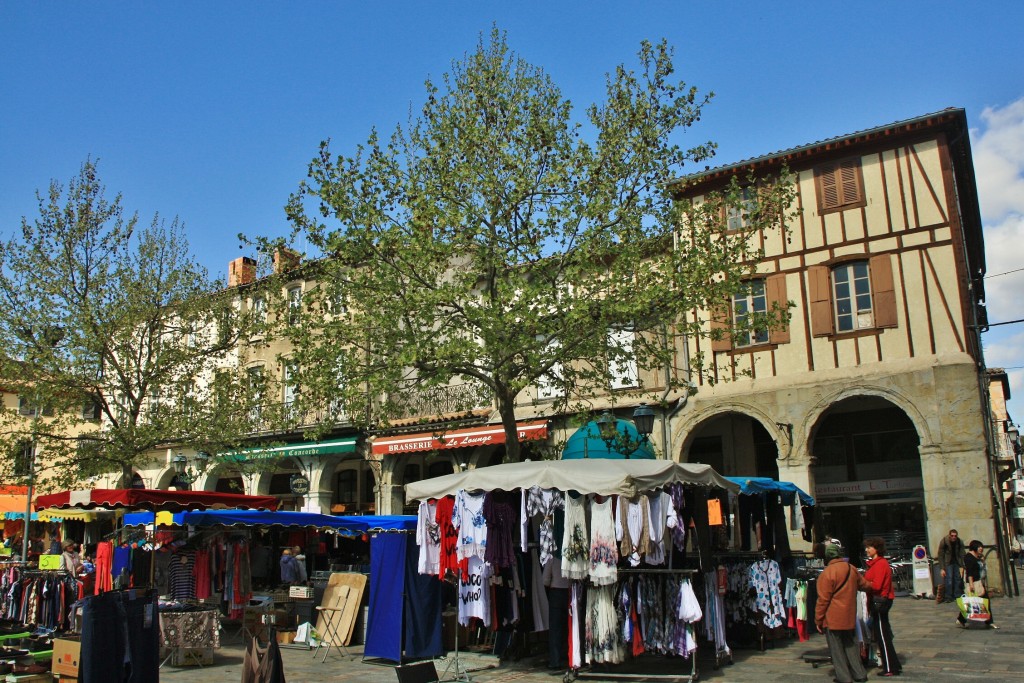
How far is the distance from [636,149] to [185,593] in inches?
410

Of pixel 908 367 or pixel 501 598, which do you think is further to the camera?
pixel 908 367

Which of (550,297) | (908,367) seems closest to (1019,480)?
(908,367)

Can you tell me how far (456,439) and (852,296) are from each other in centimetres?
1089

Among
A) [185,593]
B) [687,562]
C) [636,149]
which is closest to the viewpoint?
[687,562]

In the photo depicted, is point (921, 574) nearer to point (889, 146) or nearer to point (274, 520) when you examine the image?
point (889, 146)

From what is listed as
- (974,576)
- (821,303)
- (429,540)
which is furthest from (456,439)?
(974,576)

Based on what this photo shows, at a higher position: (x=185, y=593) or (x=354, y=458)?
(x=354, y=458)

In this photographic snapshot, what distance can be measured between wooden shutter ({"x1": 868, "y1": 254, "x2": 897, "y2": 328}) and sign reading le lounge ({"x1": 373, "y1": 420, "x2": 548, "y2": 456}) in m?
8.55

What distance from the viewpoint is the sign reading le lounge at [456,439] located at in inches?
876

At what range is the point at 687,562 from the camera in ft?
33.8

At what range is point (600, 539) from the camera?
8.67 meters

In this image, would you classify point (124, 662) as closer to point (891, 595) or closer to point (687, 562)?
point (687, 562)

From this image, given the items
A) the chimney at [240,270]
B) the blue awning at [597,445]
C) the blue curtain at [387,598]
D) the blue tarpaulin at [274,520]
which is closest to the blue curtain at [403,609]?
the blue curtain at [387,598]

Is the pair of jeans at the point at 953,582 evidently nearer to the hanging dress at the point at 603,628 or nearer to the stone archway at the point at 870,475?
the stone archway at the point at 870,475
